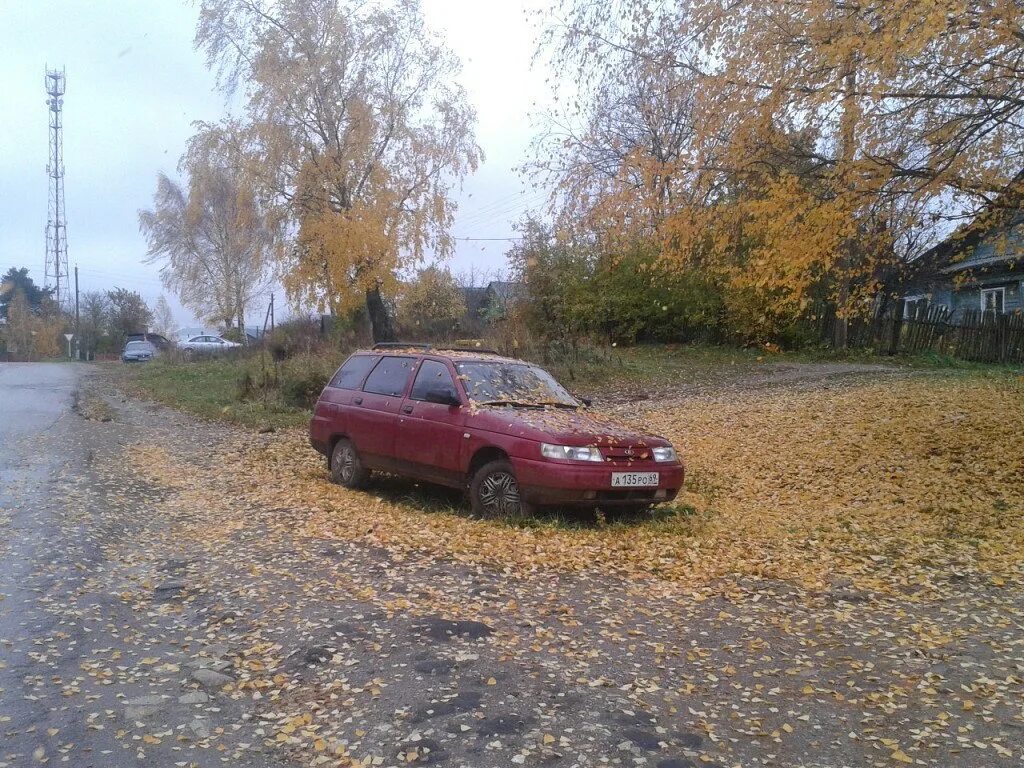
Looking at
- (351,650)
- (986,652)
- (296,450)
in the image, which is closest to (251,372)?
(296,450)

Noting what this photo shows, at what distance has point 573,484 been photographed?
7.05 m

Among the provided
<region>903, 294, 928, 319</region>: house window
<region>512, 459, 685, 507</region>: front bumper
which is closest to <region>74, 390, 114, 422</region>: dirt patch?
<region>512, 459, 685, 507</region>: front bumper

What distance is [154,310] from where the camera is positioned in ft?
273

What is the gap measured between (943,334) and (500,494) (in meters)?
20.6

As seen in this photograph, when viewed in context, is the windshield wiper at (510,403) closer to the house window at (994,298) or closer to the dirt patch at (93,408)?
the dirt patch at (93,408)

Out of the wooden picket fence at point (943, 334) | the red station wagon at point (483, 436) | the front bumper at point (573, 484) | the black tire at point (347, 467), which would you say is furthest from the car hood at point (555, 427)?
the wooden picket fence at point (943, 334)

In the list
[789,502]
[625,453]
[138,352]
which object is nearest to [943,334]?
[789,502]

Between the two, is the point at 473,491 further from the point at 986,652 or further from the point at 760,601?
the point at 986,652

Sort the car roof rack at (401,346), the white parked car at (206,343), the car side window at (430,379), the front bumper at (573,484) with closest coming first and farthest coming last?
the front bumper at (573,484) < the car side window at (430,379) < the car roof rack at (401,346) < the white parked car at (206,343)

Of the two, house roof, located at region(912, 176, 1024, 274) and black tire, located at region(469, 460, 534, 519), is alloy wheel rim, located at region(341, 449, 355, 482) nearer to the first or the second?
black tire, located at region(469, 460, 534, 519)

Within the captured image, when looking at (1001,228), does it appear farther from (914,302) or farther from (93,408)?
(914,302)

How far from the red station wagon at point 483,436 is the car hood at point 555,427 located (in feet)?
0.04

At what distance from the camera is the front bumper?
7070mm

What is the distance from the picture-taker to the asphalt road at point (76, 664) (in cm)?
346
